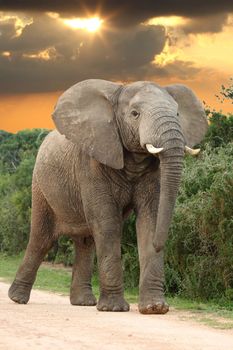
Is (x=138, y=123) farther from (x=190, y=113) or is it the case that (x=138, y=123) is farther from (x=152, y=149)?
(x=190, y=113)

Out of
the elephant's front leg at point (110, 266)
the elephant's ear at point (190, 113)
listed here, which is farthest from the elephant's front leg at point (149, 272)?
the elephant's ear at point (190, 113)

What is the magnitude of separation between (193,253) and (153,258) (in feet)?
12.1

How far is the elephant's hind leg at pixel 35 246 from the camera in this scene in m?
14.3

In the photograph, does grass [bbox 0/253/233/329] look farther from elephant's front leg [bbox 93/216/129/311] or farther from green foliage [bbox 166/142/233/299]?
elephant's front leg [bbox 93/216/129/311]

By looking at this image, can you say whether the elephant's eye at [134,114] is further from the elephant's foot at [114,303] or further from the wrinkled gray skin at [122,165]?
the elephant's foot at [114,303]

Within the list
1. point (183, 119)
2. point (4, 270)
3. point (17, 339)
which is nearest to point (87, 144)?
point (183, 119)

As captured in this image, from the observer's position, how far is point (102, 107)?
12.6 meters

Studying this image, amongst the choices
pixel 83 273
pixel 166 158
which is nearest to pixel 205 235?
pixel 83 273

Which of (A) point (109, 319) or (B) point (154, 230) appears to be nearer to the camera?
(A) point (109, 319)

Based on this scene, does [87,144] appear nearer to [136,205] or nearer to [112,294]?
[136,205]

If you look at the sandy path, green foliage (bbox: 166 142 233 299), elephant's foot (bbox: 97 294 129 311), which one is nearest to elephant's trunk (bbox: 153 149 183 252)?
the sandy path

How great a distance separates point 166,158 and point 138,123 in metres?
0.84

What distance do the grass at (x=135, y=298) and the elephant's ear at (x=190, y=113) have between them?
2.23 meters

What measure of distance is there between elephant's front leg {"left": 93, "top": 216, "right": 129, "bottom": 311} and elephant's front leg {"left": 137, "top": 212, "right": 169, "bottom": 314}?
0.28 meters
